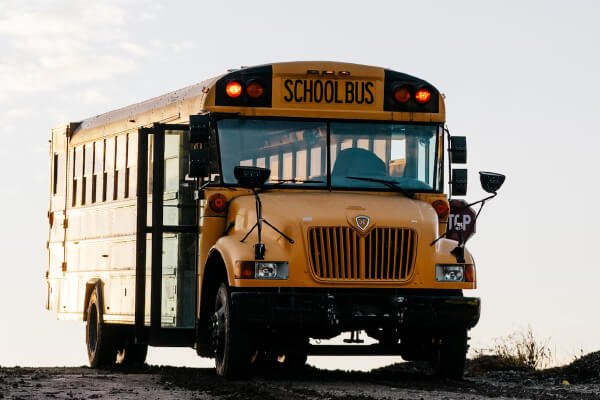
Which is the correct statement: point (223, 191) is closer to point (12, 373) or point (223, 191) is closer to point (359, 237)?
point (359, 237)

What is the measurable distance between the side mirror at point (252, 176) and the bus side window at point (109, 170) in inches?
168

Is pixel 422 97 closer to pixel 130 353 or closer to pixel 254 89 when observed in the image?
pixel 254 89

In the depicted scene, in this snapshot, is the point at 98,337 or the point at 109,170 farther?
the point at 98,337

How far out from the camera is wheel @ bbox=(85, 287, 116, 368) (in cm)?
1658

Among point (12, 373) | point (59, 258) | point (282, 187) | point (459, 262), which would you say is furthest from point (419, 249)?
point (59, 258)

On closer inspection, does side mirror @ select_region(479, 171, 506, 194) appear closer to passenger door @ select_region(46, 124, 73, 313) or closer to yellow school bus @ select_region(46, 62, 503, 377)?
yellow school bus @ select_region(46, 62, 503, 377)

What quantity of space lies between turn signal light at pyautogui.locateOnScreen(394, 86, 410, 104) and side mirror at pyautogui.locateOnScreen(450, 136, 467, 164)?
627mm

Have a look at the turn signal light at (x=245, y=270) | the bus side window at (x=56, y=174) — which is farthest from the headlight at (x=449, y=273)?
the bus side window at (x=56, y=174)

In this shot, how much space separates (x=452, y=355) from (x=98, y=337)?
5.68 meters

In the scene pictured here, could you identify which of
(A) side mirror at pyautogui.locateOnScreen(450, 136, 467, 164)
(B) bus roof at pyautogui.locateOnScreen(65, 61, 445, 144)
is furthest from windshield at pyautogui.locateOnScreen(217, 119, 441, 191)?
(A) side mirror at pyautogui.locateOnScreen(450, 136, 467, 164)

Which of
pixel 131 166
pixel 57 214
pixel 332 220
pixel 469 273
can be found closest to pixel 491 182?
pixel 469 273

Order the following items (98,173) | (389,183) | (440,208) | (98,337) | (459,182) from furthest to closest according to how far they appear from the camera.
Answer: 1. (98,173)
2. (98,337)
3. (459,182)
4. (440,208)
5. (389,183)

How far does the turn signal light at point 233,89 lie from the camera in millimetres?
13062

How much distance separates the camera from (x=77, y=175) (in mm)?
18078
